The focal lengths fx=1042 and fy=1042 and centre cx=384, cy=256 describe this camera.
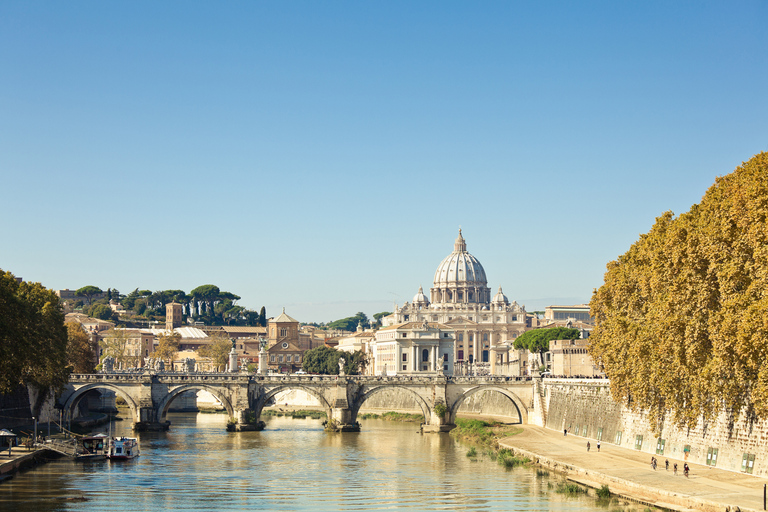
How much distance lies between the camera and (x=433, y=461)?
53.1 m

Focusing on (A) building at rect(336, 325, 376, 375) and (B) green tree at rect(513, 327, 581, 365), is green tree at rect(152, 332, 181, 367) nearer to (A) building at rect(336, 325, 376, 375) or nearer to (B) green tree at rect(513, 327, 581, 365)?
(A) building at rect(336, 325, 376, 375)

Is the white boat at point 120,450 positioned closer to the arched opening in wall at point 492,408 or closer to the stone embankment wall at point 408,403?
the arched opening in wall at point 492,408

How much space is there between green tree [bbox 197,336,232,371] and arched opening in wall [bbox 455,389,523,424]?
5325 cm

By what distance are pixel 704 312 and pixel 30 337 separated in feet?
104

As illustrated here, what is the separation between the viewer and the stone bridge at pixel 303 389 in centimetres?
7331

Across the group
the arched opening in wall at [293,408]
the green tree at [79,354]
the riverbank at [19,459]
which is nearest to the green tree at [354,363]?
the arched opening in wall at [293,408]

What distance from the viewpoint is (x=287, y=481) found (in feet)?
146

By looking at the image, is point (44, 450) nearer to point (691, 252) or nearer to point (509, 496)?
point (509, 496)

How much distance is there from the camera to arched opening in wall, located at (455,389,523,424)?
7731cm

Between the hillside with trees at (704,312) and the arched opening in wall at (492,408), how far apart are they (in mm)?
30142

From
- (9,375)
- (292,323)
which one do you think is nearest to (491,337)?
(292,323)

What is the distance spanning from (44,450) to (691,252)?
1267 inches

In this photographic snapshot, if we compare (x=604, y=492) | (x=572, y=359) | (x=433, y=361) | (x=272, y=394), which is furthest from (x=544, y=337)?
(x=604, y=492)

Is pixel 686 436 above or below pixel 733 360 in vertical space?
below
